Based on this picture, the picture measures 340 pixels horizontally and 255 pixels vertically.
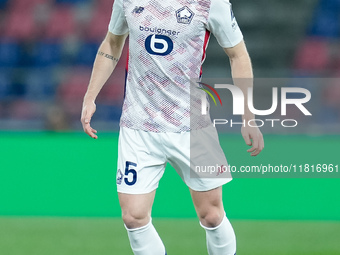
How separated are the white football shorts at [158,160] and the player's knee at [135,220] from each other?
11 cm

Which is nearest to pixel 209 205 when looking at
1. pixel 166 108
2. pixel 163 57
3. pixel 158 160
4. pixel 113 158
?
pixel 158 160

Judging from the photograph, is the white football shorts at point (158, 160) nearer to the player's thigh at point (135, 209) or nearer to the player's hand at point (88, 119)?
the player's thigh at point (135, 209)

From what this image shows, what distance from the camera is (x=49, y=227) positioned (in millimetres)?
5520

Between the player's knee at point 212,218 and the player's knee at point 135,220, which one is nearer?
the player's knee at point 135,220

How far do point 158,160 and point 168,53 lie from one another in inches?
19.7

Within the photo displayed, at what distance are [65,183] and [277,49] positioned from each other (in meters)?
5.05

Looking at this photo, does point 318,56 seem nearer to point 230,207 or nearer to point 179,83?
point 230,207

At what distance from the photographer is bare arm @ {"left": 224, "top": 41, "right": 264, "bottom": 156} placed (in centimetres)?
335

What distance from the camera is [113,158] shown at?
6406 mm

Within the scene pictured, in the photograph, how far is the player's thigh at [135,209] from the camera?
3262 millimetres

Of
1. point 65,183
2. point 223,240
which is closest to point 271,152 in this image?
point 65,183

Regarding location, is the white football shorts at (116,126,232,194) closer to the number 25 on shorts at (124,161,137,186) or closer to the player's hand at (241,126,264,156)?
the number 25 on shorts at (124,161,137,186)

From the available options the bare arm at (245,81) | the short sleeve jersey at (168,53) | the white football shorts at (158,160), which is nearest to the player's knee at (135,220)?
the white football shorts at (158,160)

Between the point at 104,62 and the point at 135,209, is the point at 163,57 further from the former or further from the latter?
the point at 135,209
